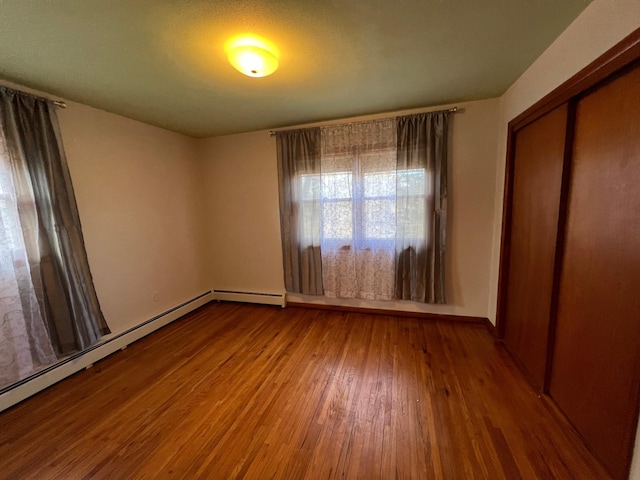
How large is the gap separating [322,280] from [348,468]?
2036mm

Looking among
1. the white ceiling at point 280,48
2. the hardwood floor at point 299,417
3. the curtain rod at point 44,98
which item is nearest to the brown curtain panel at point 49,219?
the curtain rod at point 44,98

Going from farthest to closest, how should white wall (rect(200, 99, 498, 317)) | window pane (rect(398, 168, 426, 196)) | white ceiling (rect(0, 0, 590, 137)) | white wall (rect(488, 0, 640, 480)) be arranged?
window pane (rect(398, 168, 426, 196)) → white wall (rect(200, 99, 498, 317)) → white ceiling (rect(0, 0, 590, 137)) → white wall (rect(488, 0, 640, 480))

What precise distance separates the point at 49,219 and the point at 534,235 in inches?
150

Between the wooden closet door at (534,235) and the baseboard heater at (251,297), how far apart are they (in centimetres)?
259

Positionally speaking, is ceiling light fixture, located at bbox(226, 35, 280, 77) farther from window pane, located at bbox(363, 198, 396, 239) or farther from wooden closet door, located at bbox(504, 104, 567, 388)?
wooden closet door, located at bbox(504, 104, 567, 388)

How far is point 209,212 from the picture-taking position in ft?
11.9

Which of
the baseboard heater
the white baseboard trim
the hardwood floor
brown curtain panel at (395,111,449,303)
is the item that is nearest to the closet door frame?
brown curtain panel at (395,111,449,303)

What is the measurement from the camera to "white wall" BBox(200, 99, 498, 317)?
255 centimetres

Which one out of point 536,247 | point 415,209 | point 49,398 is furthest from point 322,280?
point 49,398

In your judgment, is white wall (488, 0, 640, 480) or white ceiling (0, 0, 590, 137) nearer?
white wall (488, 0, 640, 480)

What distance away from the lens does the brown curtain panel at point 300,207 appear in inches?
118

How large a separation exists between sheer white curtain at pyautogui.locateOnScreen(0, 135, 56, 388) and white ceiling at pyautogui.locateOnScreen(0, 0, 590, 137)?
896 mm

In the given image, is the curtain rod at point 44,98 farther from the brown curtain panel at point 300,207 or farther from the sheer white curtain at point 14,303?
the brown curtain panel at point 300,207

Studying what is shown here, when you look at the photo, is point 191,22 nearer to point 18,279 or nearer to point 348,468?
point 18,279
